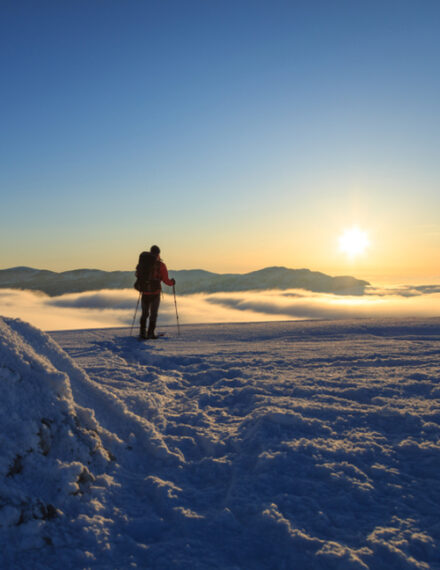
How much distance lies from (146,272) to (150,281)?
0.87 feet

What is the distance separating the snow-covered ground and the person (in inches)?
169

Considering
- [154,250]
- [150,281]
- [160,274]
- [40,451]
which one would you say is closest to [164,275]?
[160,274]

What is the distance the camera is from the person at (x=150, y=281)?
8938 millimetres

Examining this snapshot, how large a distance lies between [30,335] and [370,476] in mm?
3254

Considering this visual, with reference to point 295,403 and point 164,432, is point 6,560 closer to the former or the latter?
point 164,432

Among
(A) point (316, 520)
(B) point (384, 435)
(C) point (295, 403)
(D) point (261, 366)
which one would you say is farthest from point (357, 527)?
(D) point (261, 366)

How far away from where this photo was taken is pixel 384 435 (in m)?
3.42

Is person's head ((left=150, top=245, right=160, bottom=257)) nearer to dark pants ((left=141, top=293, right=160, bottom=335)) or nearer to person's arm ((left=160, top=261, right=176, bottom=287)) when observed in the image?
person's arm ((left=160, top=261, right=176, bottom=287))

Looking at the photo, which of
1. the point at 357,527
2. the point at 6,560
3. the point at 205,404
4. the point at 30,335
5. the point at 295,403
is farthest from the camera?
the point at 205,404

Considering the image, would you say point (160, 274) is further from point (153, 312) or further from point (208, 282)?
point (208, 282)

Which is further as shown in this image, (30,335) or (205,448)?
(30,335)

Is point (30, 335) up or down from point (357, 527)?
up

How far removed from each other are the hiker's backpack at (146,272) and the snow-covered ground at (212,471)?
4.27m

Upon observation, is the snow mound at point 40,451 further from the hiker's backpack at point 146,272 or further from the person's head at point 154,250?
the person's head at point 154,250
